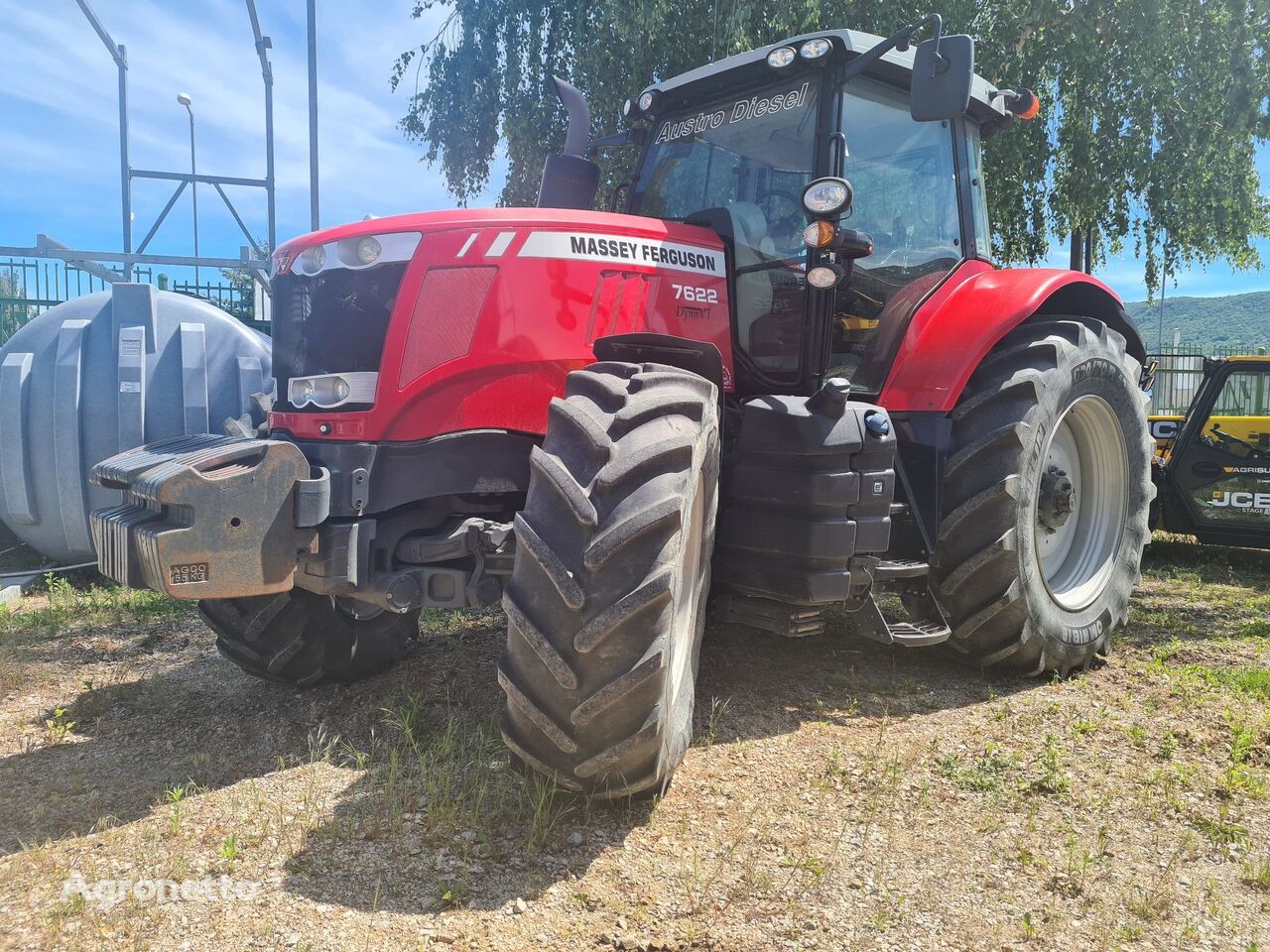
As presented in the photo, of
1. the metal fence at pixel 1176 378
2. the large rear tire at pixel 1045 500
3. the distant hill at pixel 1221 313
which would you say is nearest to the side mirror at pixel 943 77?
the large rear tire at pixel 1045 500

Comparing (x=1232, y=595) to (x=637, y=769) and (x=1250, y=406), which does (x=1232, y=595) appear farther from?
(x=637, y=769)

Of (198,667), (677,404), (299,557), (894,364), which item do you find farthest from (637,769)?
(198,667)

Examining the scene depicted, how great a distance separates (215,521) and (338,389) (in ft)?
2.17

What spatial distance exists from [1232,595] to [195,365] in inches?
272

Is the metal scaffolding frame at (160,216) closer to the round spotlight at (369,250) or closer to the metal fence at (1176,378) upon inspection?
the round spotlight at (369,250)

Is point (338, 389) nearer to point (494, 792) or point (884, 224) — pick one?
point (494, 792)

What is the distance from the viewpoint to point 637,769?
260 centimetres

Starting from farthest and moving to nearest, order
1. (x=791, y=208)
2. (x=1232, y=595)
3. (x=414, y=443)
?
(x=1232, y=595)
(x=791, y=208)
(x=414, y=443)

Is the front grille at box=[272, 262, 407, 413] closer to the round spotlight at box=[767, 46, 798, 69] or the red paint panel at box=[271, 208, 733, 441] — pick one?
the red paint panel at box=[271, 208, 733, 441]

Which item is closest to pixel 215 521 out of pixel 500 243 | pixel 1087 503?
pixel 500 243

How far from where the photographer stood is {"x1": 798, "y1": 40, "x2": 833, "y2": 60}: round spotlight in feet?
12.8

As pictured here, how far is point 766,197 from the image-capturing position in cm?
410

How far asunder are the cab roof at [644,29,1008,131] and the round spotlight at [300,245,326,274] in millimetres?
1816

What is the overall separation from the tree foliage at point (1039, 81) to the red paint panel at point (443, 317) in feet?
22.3
